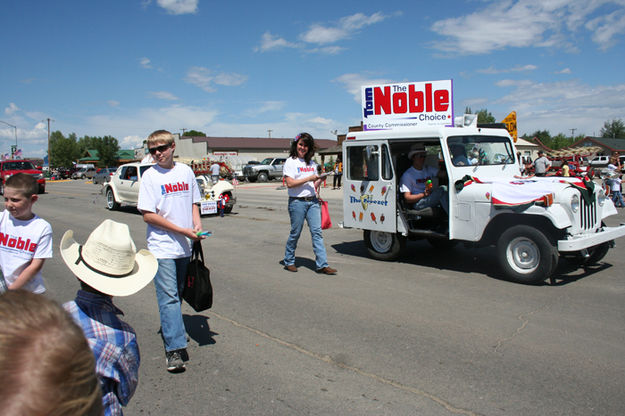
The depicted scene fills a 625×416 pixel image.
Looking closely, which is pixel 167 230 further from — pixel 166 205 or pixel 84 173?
pixel 84 173

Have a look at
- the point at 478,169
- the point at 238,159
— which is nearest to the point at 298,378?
the point at 478,169

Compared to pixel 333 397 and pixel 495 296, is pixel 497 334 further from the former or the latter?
pixel 333 397

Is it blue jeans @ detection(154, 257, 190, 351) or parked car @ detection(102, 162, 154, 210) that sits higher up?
parked car @ detection(102, 162, 154, 210)

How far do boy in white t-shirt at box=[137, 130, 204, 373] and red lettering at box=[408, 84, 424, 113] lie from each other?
4.80 meters

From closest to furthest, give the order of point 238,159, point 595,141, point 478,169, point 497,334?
point 497,334 < point 478,169 < point 238,159 < point 595,141

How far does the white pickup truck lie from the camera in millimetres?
5992

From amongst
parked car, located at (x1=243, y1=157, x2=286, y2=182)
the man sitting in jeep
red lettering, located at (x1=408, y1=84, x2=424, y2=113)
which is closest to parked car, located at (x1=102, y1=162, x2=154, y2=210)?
red lettering, located at (x1=408, y1=84, x2=424, y2=113)

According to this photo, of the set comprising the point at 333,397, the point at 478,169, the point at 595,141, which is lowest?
the point at 333,397

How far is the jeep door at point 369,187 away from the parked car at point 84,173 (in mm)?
57031

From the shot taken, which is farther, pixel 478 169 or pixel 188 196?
pixel 478 169

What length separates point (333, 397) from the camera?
11.3 feet

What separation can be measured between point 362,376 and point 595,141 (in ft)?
308

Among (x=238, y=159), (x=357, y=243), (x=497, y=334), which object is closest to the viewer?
(x=497, y=334)

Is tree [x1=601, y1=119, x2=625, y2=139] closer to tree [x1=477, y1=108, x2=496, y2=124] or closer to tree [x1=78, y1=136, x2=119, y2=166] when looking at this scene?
tree [x1=477, y1=108, x2=496, y2=124]
